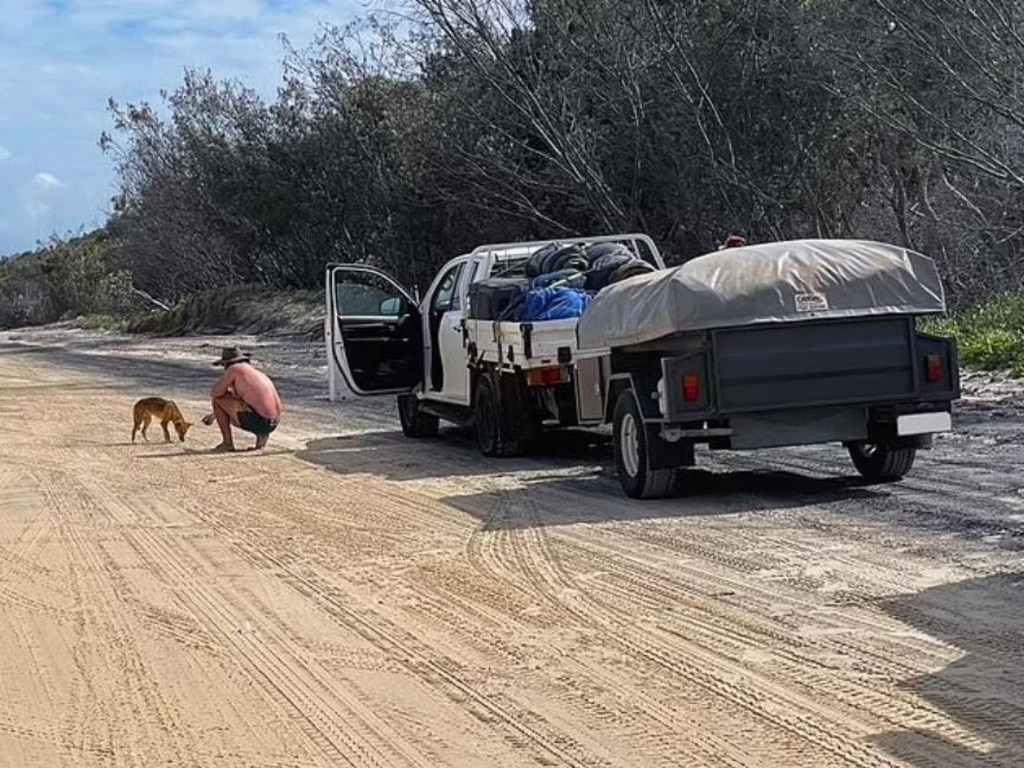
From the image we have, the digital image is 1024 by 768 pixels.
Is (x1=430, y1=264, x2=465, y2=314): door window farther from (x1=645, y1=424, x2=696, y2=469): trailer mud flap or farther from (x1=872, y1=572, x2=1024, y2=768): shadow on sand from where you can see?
(x1=872, y1=572, x2=1024, y2=768): shadow on sand

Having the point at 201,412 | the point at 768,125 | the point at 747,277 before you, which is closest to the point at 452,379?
the point at 747,277

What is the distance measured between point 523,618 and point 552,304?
615cm

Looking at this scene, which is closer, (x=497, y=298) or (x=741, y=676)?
(x=741, y=676)

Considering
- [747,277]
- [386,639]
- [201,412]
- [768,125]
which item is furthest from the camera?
[768,125]

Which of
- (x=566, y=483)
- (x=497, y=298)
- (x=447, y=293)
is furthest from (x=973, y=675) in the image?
(x=447, y=293)

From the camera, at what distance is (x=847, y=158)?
27.2 m

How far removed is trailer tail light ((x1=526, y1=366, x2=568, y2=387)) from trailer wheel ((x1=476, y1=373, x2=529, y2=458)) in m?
0.84

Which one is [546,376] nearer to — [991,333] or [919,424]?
[919,424]

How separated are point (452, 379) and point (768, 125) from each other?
1190 cm

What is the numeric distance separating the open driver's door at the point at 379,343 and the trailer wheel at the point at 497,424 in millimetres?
2052

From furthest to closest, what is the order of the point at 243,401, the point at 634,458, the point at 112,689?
the point at 243,401
the point at 634,458
the point at 112,689

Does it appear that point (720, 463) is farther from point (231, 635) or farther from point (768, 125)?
point (768, 125)

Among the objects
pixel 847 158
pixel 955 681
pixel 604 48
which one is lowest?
pixel 955 681

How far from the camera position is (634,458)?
1218cm
